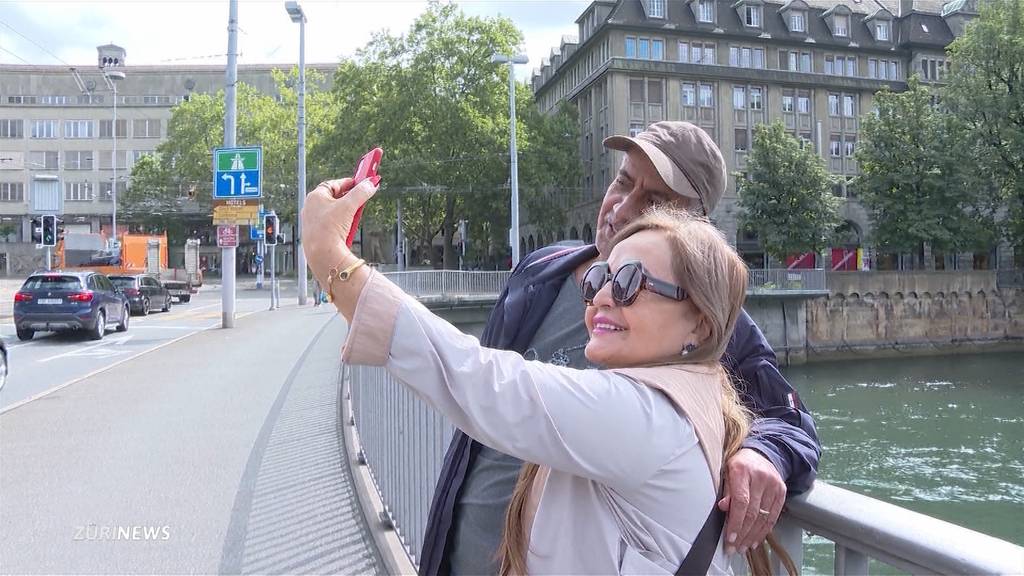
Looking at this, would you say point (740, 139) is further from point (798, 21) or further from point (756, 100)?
point (798, 21)

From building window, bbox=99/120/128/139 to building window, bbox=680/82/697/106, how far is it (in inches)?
2034

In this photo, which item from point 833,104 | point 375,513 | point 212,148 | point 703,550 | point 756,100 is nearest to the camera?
point 703,550

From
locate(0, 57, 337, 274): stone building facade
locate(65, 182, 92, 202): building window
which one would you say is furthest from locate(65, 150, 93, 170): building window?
locate(65, 182, 92, 202): building window

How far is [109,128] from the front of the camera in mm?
75062

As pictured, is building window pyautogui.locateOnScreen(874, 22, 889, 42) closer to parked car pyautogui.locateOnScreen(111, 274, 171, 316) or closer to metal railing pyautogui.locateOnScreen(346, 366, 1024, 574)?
parked car pyautogui.locateOnScreen(111, 274, 171, 316)

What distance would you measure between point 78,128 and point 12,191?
795 cm

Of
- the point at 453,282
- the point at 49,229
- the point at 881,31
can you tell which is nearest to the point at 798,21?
the point at 881,31

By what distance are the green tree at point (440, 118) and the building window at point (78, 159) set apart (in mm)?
35052

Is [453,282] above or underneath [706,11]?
underneath

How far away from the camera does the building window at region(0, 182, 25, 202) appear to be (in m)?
73.5

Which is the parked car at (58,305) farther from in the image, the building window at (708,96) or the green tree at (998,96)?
the green tree at (998,96)

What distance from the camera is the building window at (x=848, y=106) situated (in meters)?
55.0

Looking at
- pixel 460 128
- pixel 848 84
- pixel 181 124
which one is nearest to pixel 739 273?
pixel 460 128

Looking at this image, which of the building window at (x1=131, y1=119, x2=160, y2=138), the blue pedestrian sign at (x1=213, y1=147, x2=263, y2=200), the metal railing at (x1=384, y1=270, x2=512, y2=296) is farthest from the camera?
the building window at (x1=131, y1=119, x2=160, y2=138)
